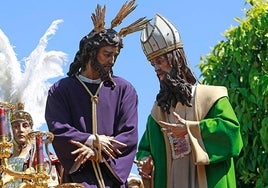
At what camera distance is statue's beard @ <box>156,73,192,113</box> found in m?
7.01

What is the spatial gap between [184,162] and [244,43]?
383 cm

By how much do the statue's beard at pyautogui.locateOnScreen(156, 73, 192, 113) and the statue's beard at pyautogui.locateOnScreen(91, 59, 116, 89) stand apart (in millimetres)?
313

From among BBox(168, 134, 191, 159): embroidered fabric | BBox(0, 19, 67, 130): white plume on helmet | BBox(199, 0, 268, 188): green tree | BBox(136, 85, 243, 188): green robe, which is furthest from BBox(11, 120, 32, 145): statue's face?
BBox(199, 0, 268, 188): green tree

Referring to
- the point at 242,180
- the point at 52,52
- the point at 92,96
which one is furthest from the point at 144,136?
the point at 242,180

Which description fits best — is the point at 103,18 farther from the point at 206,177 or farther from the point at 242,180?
the point at 242,180

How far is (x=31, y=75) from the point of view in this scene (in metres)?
8.35

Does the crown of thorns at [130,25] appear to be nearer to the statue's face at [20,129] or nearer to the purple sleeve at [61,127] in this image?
the purple sleeve at [61,127]

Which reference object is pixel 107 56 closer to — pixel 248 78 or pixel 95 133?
pixel 95 133

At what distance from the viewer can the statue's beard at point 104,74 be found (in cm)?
712

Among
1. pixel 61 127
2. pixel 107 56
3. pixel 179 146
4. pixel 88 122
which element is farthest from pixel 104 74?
pixel 179 146

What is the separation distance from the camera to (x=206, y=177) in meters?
6.89

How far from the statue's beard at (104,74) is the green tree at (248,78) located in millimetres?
3079

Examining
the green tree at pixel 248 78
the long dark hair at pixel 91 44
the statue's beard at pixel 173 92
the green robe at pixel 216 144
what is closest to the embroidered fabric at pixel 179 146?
the green robe at pixel 216 144

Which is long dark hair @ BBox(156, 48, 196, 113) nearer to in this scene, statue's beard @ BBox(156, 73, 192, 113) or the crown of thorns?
statue's beard @ BBox(156, 73, 192, 113)
